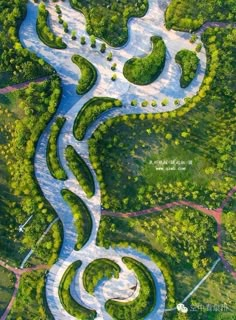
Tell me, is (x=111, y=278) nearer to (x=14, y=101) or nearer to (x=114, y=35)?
(x=14, y=101)

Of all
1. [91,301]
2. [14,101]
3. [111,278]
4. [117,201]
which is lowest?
[91,301]

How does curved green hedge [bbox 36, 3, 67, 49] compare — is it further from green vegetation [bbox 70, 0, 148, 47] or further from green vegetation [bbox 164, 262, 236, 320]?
green vegetation [bbox 164, 262, 236, 320]

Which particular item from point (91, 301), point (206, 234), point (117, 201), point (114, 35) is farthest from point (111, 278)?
point (114, 35)

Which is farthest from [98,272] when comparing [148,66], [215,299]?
[148,66]

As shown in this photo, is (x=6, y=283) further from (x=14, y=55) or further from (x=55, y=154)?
(x=14, y=55)

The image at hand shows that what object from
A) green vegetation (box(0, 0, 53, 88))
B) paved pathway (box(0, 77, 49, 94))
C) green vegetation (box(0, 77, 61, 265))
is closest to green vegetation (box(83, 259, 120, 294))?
green vegetation (box(0, 77, 61, 265))

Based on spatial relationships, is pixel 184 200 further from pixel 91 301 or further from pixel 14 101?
pixel 14 101

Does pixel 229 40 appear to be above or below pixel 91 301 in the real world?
above
